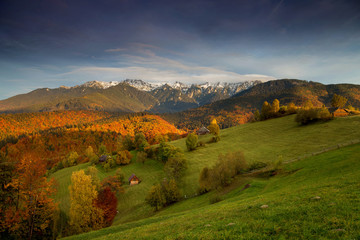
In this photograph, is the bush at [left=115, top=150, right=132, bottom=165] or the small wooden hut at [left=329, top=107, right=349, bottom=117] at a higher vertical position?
the small wooden hut at [left=329, top=107, right=349, bottom=117]

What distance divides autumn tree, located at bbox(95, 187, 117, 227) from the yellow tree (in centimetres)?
744

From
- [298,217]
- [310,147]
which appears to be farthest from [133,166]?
[298,217]

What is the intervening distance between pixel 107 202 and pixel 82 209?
18.6 meters

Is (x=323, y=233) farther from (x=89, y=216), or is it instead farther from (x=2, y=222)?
(x=89, y=216)

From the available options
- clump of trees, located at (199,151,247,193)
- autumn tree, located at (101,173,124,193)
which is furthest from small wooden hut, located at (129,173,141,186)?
clump of trees, located at (199,151,247,193)

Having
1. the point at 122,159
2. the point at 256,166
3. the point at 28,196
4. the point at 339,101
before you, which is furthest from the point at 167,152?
the point at 339,101

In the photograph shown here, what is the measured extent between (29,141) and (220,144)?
216 m

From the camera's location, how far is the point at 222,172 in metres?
42.2

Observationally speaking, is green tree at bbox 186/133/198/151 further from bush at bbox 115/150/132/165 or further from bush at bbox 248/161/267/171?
bush at bbox 248/161/267/171

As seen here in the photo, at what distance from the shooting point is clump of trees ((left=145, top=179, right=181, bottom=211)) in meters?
44.4

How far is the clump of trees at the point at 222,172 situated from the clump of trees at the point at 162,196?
752 centimetres

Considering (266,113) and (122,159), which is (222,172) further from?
(266,113)

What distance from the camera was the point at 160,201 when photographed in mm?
44156

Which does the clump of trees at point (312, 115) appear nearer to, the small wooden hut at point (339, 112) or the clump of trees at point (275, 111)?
the small wooden hut at point (339, 112)
